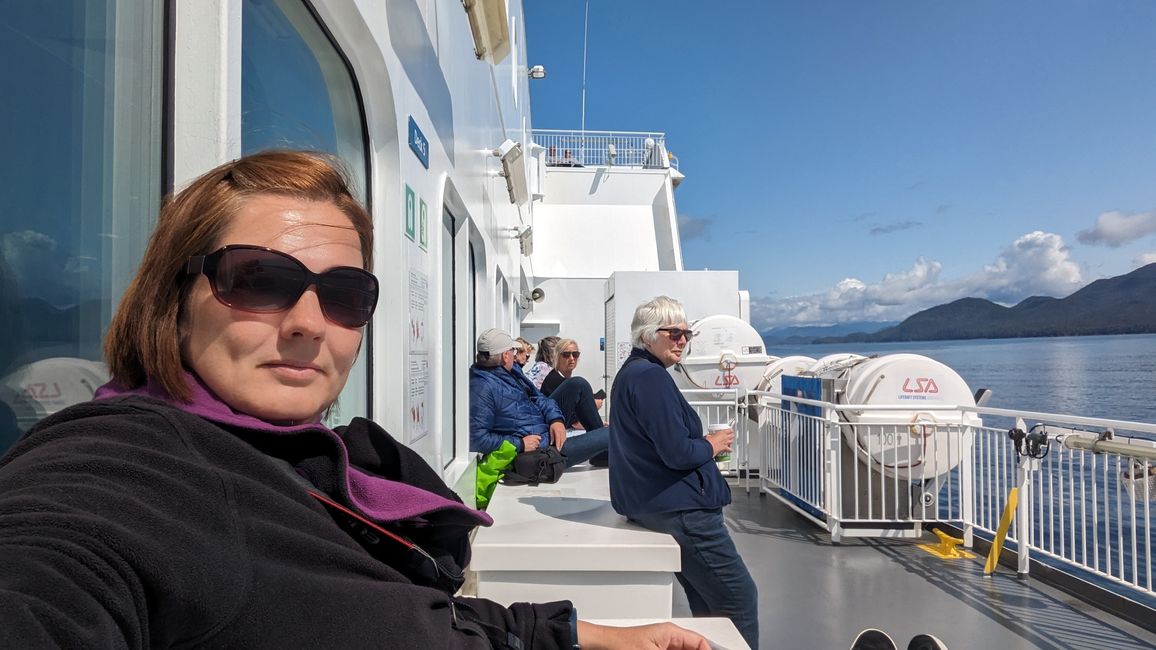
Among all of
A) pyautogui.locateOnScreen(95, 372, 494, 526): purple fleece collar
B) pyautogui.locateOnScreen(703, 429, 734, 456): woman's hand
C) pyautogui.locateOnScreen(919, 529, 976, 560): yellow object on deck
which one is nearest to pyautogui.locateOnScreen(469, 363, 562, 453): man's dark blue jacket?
pyautogui.locateOnScreen(703, 429, 734, 456): woman's hand

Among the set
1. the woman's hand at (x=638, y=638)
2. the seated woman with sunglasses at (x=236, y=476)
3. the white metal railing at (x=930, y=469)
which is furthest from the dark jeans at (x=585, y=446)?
the seated woman with sunglasses at (x=236, y=476)

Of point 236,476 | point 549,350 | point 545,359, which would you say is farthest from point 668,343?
point 545,359

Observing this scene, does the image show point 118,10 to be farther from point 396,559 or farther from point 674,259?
point 674,259

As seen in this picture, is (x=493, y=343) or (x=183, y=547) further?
(x=493, y=343)

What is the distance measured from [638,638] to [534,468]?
117 inches

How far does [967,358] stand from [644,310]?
228ft

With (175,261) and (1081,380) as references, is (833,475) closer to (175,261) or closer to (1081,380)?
(175,261)

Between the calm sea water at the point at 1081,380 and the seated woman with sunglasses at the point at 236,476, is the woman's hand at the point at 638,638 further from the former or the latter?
the calm sea water at the point at 1081,380

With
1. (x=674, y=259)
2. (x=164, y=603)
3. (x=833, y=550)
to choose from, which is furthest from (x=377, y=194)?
(x=674, y=259)

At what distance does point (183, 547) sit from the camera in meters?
0.57

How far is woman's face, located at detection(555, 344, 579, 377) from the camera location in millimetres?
6926

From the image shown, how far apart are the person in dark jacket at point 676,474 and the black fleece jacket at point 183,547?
1813 millimetres

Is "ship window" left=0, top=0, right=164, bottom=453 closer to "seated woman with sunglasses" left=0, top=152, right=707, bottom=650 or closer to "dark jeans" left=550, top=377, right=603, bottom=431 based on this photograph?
"seated woman with sunglasses" left=0, top=152, right=707, bottom=650

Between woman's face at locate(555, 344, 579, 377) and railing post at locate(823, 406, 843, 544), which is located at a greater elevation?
woman's face at locate(555, 344, 579, 377)
